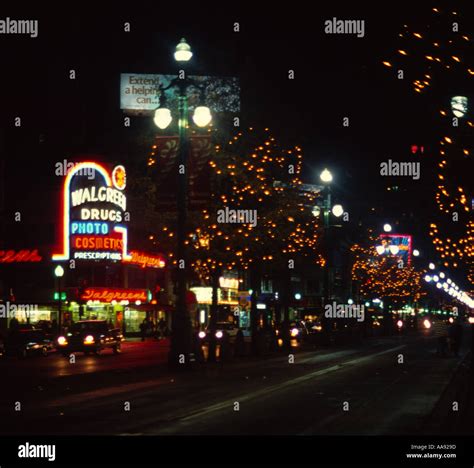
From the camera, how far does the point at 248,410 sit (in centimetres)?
1889

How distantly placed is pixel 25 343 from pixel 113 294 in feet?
70.2

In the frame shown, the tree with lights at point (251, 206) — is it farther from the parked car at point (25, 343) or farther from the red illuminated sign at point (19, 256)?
the red illuminated sign at point (19, 256)

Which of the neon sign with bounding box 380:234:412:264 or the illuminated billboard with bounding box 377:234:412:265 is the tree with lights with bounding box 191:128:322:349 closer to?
the illuminated billboard with bounding box 377:234:412:265

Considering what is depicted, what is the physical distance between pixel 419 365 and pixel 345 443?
71.7ft

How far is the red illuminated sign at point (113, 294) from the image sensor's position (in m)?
63.8

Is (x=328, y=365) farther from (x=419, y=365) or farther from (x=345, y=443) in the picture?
(x=345, y=443)

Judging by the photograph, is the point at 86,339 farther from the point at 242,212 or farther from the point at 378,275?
the point at 378,275

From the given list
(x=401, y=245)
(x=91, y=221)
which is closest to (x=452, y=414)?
(x=91, y=221)

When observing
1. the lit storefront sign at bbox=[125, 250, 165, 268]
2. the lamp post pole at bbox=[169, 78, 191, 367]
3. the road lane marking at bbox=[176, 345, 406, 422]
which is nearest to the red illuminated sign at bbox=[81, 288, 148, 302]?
the lit storefront sign at bbox=[125, 250, 165, 268]

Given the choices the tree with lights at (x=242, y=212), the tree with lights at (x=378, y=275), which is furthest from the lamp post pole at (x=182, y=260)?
the tree with lights at (x=378, y=275)

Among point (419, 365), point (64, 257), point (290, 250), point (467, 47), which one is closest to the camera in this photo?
point (467, 47)

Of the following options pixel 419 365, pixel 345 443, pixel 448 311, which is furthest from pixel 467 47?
pixel 448 311

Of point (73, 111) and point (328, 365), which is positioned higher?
point (73, 111)

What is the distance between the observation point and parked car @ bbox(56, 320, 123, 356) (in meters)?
47.0
